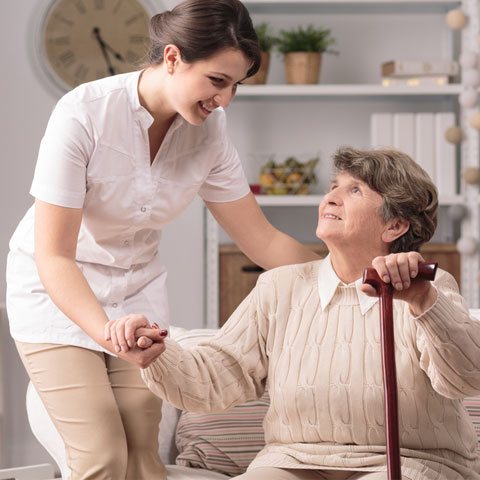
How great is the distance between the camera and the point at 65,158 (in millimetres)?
1783

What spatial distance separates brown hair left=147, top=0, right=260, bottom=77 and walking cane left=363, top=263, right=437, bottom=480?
58cm

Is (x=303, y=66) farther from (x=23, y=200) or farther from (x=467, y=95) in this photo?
(x=23, y=200)

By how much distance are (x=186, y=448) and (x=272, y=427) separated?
0.36 m

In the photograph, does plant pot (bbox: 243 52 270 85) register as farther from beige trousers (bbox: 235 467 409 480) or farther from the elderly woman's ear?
beige trousers (bbox: 235 467 409 480)

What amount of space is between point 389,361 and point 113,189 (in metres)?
0.76

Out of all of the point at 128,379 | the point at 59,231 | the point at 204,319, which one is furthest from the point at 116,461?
the point at 204,319

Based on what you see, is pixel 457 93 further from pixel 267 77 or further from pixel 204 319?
pixel 204 319

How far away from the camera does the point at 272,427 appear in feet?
6.11

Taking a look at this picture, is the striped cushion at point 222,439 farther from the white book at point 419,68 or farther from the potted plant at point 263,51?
the white book at point 419,68

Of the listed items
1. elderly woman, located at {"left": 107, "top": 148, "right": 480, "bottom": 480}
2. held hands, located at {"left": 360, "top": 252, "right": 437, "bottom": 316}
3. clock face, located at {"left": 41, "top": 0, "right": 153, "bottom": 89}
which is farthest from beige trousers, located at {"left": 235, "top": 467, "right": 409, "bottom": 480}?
clock face, located at {"left": 41, "top": 0, "right": 153, "bottom": 89}

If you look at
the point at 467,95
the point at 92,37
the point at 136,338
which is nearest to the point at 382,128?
the point at 467,95

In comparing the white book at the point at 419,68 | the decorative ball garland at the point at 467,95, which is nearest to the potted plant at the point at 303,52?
the white book at the point at 419,68

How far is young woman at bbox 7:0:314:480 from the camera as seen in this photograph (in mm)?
1751

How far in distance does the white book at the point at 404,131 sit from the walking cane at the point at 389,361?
8.89ft
